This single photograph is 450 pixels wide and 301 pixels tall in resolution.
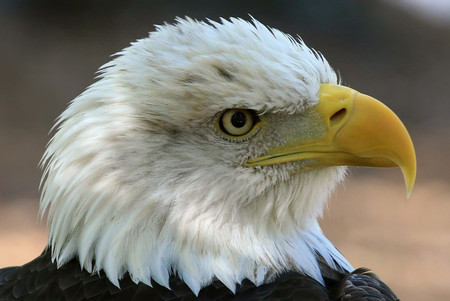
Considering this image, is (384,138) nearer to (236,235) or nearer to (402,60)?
(236,235)

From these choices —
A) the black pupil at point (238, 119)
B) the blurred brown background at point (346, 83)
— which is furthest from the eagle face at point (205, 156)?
the blurred brown background at point (346, 83)

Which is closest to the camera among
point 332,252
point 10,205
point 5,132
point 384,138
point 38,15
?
point 384,138

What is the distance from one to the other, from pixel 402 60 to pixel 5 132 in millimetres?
6453

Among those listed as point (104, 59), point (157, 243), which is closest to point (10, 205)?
point (104, 59)

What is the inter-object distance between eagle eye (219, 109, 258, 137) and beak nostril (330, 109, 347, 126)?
0.30 metres

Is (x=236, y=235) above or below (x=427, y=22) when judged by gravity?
below

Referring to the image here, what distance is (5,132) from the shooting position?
9.37m

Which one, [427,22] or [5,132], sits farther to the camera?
[427,22]

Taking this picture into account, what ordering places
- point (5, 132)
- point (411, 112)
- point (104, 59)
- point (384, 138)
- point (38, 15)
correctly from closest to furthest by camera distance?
point (384, 138), point (5, 132), point (411, 112), point (104, 59), point (38, 15)

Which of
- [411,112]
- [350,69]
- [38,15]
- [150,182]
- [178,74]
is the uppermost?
[38,15]

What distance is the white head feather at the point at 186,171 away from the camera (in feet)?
8.63

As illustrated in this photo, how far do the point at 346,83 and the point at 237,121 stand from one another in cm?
747

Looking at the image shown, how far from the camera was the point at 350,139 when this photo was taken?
265 centimetres

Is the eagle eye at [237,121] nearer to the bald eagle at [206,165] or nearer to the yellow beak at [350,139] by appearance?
the bald eagle at [206,165]
